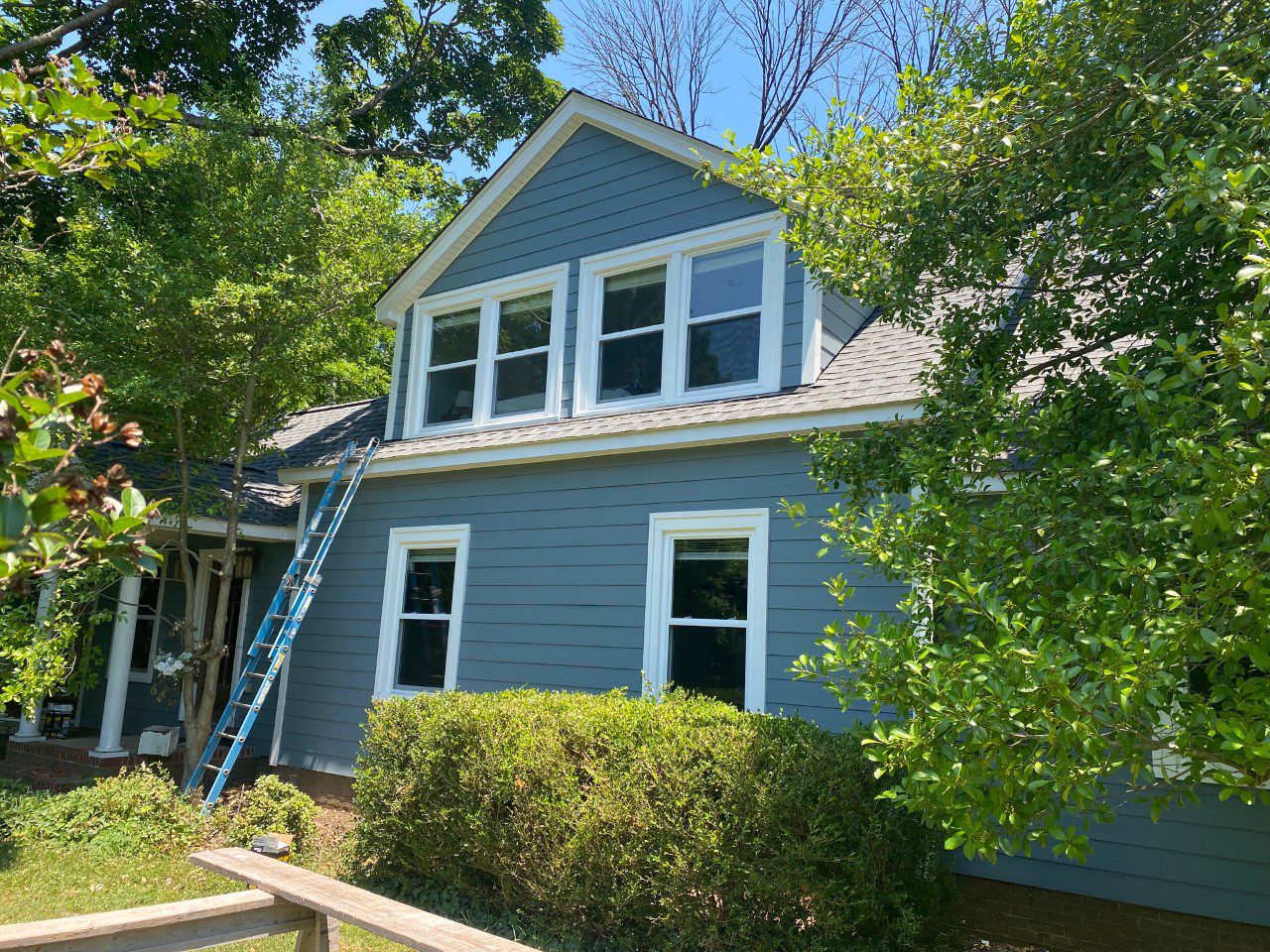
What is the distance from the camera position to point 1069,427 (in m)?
4.41

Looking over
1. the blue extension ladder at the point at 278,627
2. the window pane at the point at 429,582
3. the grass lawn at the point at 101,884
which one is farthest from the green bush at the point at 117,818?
the window pane at the point at 429,582

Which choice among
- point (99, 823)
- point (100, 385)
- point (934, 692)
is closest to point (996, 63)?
point (934, 692)

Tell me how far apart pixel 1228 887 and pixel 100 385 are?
21.6 feet

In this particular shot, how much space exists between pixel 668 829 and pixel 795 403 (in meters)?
3.49

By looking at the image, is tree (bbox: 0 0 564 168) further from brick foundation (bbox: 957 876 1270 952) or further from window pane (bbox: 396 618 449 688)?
brick foundation (bbox: 957 876 1270 952)

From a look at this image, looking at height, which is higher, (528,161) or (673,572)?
(528,161)

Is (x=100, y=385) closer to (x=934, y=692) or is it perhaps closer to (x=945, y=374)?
(x=934, y=692)

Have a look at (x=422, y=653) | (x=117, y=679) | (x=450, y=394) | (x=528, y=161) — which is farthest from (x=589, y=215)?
(x=117, y=679)

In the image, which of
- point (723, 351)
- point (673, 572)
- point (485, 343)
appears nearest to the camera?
point (673, 572)

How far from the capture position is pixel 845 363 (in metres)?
7.97

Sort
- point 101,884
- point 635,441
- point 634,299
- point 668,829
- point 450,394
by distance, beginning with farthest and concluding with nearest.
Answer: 1. point 450,394
2. point 634,299
3. point 635,441
4. point 101,884
5. point 668,829

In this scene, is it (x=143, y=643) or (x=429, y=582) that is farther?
(x=143, y=643)

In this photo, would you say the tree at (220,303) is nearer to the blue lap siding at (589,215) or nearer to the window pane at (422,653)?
the blue lap siding at (589,215)

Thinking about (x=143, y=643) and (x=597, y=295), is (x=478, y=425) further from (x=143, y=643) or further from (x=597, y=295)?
(x=143, y=643)
